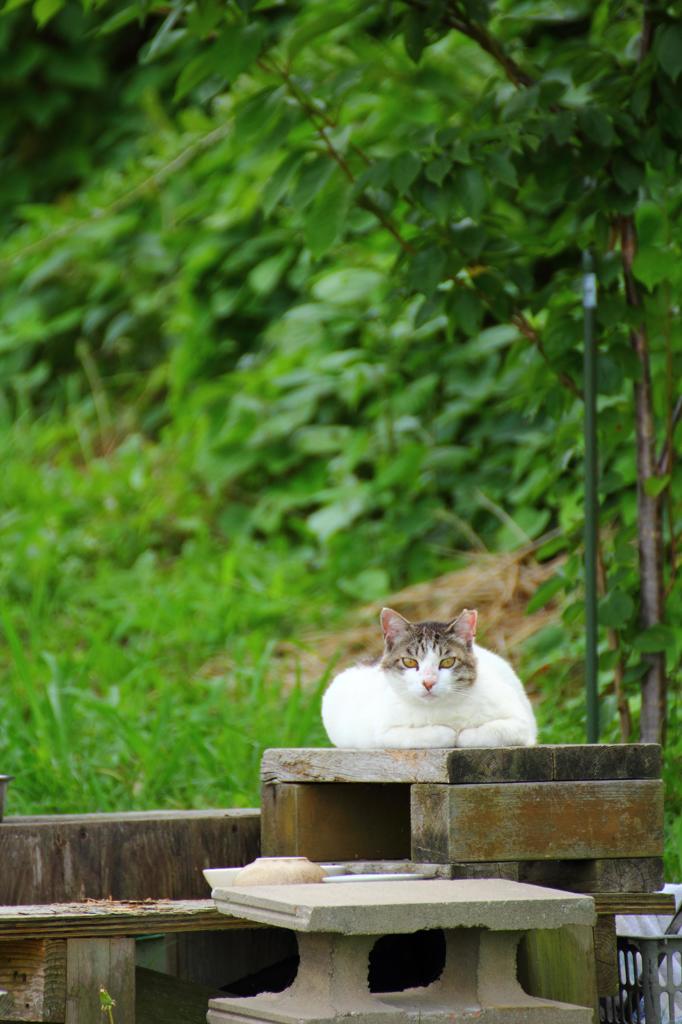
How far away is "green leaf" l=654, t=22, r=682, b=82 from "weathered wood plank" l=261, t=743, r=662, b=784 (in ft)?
4.90

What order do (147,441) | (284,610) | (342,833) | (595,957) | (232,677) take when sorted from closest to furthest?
1. (595,957)
2. (342,833)
3. (232,677)
4. (284,610)
5. (147,441)

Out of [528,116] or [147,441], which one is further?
[147,441]

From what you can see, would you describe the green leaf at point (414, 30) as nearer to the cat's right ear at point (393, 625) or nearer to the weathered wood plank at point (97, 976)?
the cat's right ear at point (393, 625)

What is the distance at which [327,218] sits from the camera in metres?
3.22

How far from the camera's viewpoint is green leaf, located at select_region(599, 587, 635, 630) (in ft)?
10.7

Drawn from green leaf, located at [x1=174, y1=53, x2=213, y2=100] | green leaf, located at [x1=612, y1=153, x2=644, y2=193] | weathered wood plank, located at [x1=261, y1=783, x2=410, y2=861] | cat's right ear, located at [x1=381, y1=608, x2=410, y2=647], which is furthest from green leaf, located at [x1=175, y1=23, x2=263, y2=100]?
weathered wood plank, located at [x1=261, y1=783, x2=410, y2=861]

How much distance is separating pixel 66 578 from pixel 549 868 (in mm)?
3523

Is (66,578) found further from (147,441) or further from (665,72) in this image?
(665,72)

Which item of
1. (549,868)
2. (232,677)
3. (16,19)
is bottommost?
(232,677)

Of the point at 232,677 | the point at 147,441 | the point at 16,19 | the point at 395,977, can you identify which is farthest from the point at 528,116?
the point at 16,19

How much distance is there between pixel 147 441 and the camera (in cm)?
694

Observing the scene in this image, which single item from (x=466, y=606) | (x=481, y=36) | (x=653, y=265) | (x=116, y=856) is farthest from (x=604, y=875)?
(x=466, y=606)

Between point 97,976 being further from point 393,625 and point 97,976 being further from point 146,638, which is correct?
point 146,638

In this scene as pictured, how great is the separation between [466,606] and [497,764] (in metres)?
2.76
